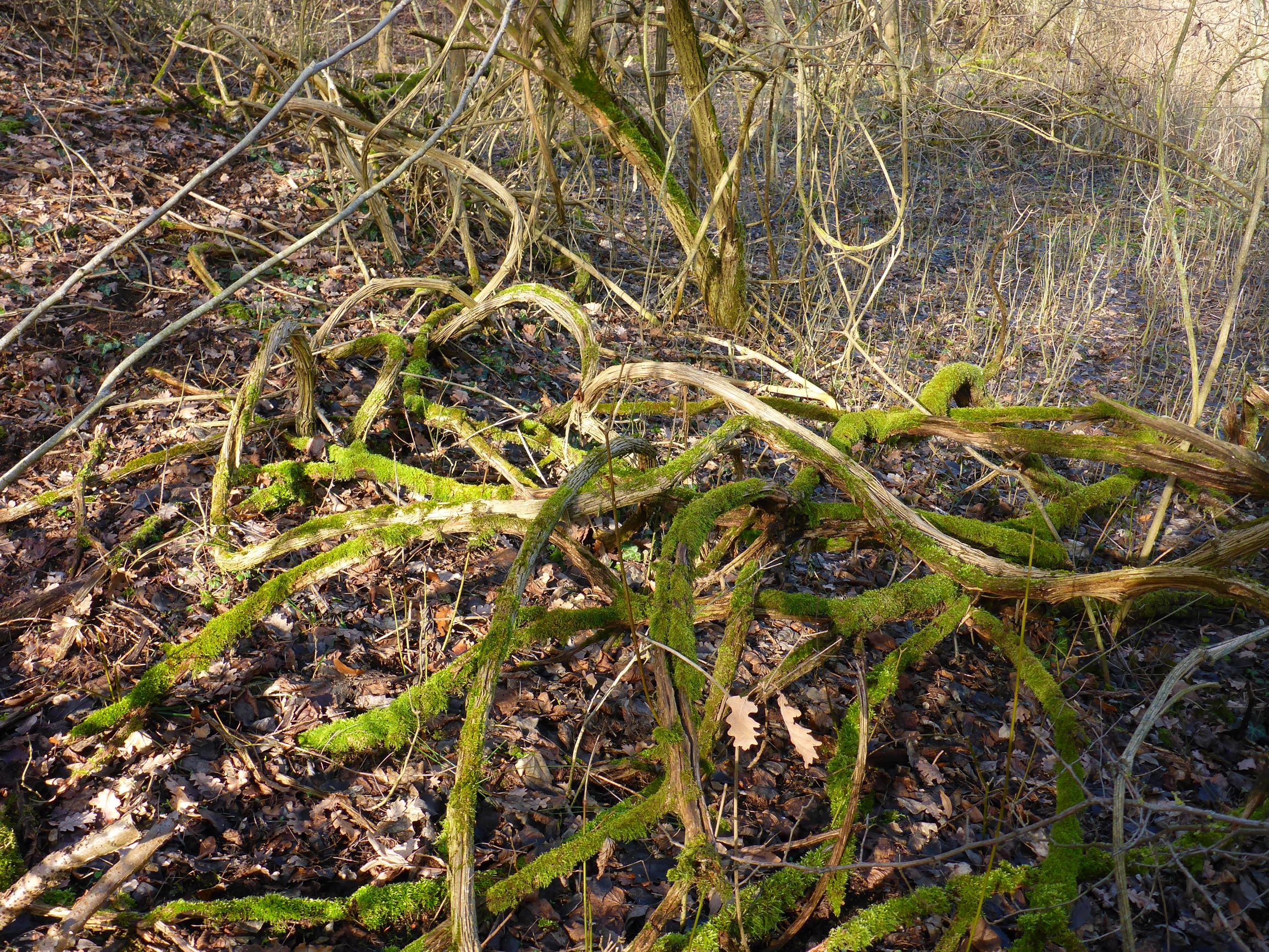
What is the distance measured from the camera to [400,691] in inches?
100

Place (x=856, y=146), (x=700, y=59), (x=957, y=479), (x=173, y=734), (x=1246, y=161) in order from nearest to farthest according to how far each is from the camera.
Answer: (x=173, y=734)
(x=957, y=479)
(x=700, y=59)
(x=1246, y=161)
(x=856, y=146)

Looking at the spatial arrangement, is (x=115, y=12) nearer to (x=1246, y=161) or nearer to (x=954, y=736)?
(x=954, y=736)

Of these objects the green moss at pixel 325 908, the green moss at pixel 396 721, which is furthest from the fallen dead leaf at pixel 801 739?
the green moss at pixel 325 908

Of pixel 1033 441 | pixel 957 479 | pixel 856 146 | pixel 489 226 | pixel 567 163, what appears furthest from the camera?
pixel 856 146

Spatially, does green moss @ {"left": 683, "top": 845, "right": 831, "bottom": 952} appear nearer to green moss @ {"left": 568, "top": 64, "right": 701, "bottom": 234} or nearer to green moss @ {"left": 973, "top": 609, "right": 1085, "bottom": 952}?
green moss @ {"left": 973, "top": 609, "right": 1085, "bottom": 952}

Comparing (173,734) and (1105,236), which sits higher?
(1105,236)

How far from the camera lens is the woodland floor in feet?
6.77

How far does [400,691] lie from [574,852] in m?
0.90

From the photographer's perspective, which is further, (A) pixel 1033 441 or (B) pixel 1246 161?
(B) pixel 1246 161

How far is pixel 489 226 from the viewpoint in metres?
5.80

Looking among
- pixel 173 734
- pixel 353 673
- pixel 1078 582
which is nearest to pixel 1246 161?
pixel 1078 582

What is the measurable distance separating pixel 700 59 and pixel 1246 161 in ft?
16.5

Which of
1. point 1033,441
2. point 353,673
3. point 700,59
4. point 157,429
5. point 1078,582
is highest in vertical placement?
point 700,59

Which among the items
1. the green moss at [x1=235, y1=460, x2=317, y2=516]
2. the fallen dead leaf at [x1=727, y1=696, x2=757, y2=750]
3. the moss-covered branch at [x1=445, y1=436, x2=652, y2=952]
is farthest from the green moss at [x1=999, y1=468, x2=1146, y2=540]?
the green moss at [x1=235, y1=460, x2=317, y2=516]
